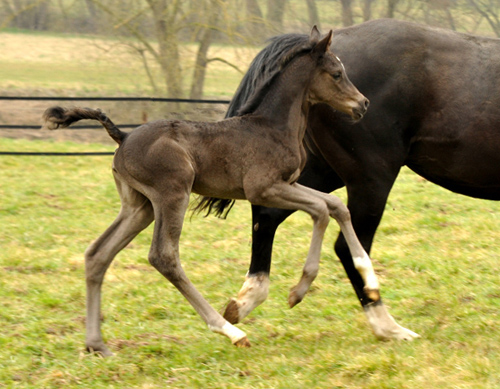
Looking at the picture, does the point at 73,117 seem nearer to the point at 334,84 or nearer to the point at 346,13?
the point at 334,84

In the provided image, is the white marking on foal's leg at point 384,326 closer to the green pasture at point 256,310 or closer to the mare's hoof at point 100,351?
the green pasture at point 256,310

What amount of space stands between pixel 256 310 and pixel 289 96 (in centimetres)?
167

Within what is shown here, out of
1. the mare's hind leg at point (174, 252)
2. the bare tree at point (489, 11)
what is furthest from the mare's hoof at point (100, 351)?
the bare tree at point (489, 11)

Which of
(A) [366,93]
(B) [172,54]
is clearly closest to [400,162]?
(A) [366,93]

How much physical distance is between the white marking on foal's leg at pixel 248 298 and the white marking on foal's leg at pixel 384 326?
0.66 meters

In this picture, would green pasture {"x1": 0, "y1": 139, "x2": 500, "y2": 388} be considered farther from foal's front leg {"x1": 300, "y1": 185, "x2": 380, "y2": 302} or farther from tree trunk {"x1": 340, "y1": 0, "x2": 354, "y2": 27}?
tree trunk {"x1": 340, "y1": 0, "x2": 354, "y2": 27}

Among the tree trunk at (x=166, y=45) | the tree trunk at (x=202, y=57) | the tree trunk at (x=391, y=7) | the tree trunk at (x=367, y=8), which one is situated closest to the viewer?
the tree trunk at (x=166, y=45)

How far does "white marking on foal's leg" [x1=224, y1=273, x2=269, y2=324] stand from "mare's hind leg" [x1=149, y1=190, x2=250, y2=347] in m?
0.40

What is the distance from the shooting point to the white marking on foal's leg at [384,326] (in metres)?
4.09

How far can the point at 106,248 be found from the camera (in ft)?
12.6

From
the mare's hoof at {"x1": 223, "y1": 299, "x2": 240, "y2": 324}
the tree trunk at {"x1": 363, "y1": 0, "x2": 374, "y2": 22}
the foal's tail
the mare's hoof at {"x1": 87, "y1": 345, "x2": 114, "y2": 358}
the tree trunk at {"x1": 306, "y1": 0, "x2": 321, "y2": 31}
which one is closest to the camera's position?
the foal's tail

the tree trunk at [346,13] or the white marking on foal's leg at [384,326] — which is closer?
the white marking on foal's leg at [384,326]

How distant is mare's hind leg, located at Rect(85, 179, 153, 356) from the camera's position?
3822 millimetres

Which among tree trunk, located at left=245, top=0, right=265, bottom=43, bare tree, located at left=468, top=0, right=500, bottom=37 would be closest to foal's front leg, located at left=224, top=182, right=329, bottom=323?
tree trunk, located at left=245, top=0, right=265, bottom=43
